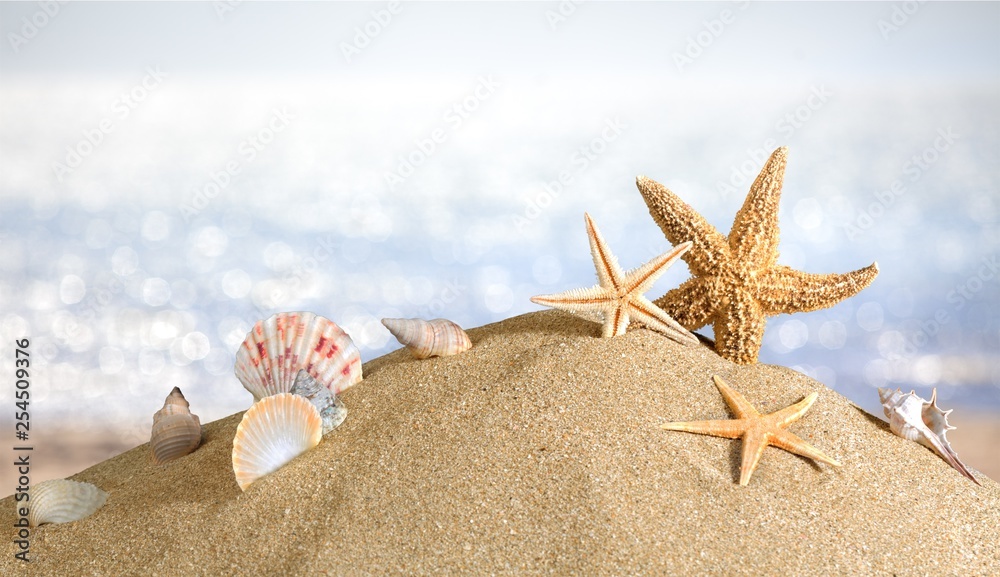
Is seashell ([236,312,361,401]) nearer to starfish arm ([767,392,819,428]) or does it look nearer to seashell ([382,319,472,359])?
seashell ([382,319,472,359])

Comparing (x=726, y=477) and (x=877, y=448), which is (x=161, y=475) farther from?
(x=877, y=448)

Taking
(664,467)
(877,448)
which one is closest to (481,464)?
(664,467)

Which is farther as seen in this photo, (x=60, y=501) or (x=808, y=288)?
(x=808, y=288)

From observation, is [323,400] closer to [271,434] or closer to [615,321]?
[271,434]

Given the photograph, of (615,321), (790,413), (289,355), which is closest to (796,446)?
(790,413)

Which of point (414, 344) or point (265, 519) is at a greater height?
point (414, 344)

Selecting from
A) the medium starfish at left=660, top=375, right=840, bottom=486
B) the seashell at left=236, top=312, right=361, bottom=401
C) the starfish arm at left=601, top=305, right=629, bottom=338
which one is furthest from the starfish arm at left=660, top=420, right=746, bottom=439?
the seashell at left=236, top=312, right=361, bottom=401

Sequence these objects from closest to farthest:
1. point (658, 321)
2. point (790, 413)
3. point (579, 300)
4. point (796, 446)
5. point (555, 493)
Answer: point (555, 493)
point (796, 446)
point (790, 413)
point (579, 300)
point (658, 321)
